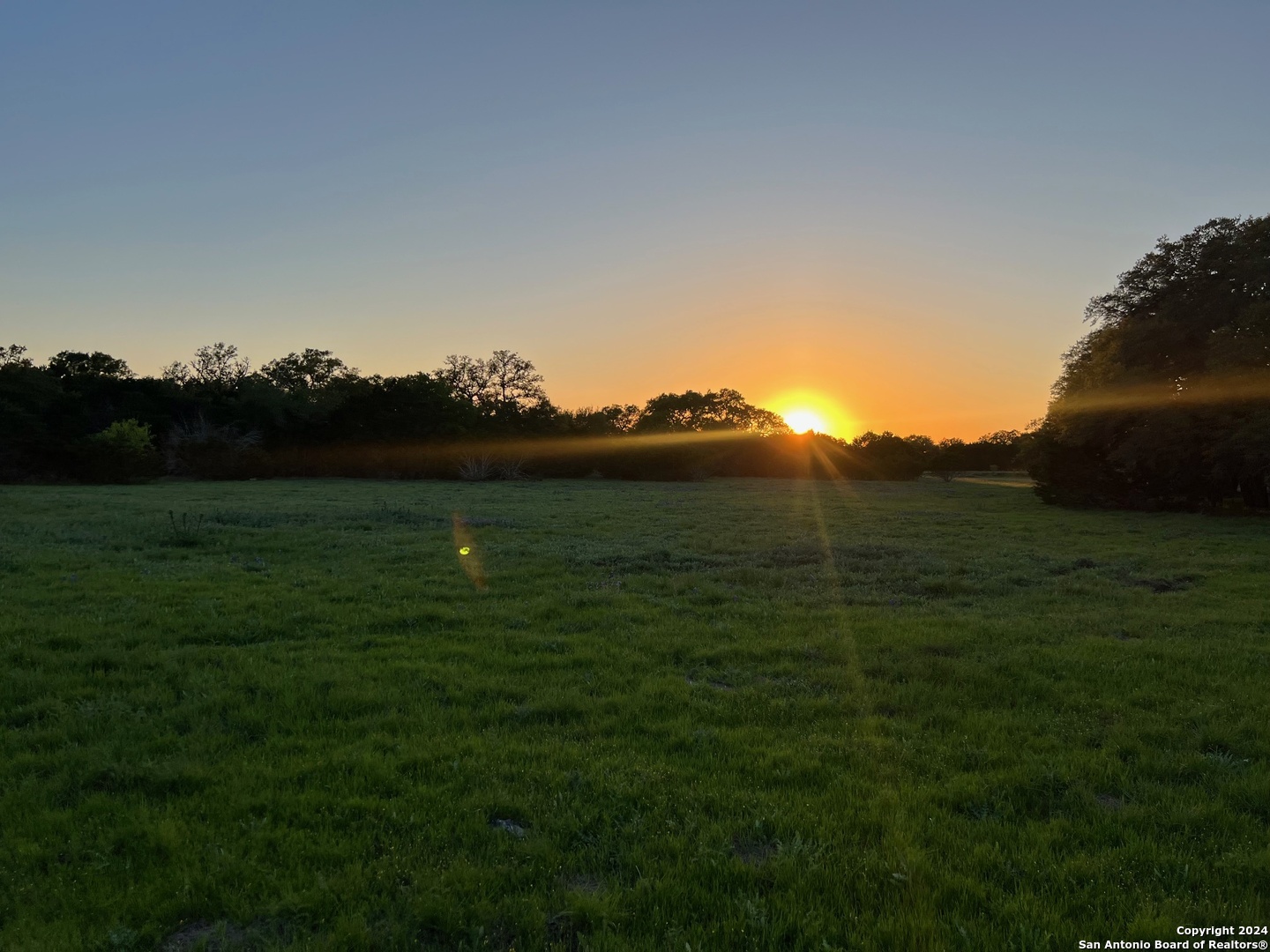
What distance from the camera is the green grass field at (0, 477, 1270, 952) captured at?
4.09m

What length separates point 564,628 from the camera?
1069cm

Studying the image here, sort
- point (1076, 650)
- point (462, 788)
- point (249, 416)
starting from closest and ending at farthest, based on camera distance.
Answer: point (462, 788)
point (1076, 650)
point (249, 416)

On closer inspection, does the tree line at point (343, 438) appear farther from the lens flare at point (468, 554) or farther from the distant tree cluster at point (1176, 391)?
the lens flare at point (468, 554)

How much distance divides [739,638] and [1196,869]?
6.03 m

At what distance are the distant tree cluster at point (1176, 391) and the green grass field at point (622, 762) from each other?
70.3 ft

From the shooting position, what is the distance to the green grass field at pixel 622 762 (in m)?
4.09

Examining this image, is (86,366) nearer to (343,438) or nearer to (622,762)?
(343,438)

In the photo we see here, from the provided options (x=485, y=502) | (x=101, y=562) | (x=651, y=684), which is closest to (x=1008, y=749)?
(x=651, y=684)

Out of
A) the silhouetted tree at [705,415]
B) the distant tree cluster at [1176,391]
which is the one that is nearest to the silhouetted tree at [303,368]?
the silhouetted tree at [705,415]

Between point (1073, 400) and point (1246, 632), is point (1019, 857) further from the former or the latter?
point (1073, 400)

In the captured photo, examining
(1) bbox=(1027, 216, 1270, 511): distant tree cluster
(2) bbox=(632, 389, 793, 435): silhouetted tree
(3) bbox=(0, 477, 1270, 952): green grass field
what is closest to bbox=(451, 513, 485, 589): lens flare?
(3) bbox=(0, 477, 1270, 952): green grass field

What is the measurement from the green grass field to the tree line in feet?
174

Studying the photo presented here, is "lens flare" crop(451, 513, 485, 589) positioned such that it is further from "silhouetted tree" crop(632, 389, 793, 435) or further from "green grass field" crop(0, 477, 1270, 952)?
"silhouetted tree" crop(632, 389, 793, 435)

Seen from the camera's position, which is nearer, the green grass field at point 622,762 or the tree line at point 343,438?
the green grass field at point 622,762
